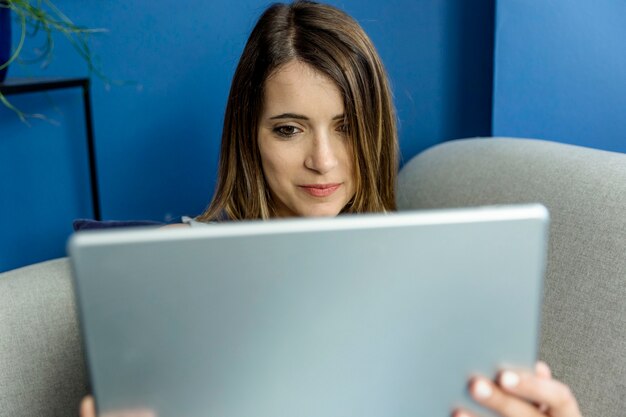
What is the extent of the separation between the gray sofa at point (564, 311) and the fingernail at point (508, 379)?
0.46m

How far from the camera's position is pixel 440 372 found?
525mm

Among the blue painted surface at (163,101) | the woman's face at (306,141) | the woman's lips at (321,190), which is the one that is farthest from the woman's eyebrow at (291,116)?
the blue painted surface at (163,101)

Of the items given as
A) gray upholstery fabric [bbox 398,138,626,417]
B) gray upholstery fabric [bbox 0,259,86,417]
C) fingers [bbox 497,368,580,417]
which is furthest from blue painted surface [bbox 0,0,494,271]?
fingers [bbox 497,368,580,417]

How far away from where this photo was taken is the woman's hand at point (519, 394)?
1.72 ft

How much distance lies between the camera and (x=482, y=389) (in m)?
0.52

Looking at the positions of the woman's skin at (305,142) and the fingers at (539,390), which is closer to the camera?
the fingers at (539,390)

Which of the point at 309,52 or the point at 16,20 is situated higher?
the point at 16,20

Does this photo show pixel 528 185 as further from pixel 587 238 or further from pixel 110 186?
pixel 110 186

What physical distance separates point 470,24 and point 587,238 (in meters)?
1.00

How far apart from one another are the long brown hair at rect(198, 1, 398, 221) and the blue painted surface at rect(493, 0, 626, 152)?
627 mm

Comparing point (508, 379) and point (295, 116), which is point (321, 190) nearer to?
point (295, 116)

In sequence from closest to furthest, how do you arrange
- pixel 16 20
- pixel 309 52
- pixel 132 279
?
pixel 132 279 < pixel 309 52 < pixel 16 20

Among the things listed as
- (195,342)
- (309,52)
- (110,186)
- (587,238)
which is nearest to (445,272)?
(195,342)

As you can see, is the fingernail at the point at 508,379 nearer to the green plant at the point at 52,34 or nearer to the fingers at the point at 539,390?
the fingers at the point at 539,390
